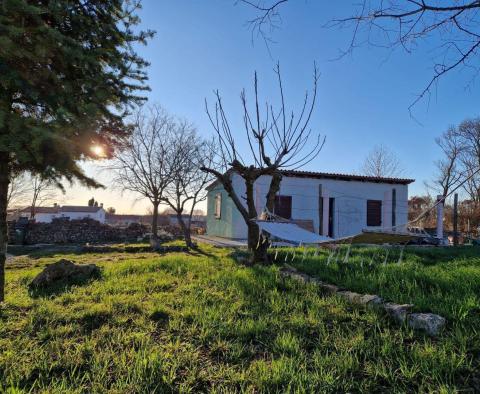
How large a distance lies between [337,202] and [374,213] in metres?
1.80

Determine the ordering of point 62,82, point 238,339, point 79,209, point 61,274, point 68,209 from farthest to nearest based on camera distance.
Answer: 1. point 68,209
2. point 79,209
3. point 61,274
4. point 62,82
5. point 238,339

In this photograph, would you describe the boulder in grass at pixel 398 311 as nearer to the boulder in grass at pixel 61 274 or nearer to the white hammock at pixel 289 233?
the white hammock at pixel 289 233

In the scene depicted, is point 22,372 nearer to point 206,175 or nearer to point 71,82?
point 71,82

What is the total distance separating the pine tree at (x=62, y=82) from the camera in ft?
10.5

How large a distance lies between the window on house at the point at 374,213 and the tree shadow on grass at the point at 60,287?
1202cm

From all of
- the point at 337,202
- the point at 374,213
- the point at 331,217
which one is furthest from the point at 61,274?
the point at 374,213

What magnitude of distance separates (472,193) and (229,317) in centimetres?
2475

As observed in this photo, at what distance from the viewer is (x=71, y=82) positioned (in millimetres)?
3852

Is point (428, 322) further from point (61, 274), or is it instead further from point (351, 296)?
point (61, 274)

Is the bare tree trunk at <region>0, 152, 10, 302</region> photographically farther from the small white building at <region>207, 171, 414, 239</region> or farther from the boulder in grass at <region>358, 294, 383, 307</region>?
the small white building at <region>207, 171, 414, 239</region>

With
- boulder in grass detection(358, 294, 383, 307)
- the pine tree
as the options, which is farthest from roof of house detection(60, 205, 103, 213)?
boulder in grass detection(358, 294, 383, 307)

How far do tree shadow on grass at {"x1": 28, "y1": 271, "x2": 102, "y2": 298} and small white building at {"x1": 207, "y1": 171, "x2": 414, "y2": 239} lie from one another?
8.57 meters

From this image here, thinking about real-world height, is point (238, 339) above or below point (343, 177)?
below

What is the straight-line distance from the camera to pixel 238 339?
243 centimetres
